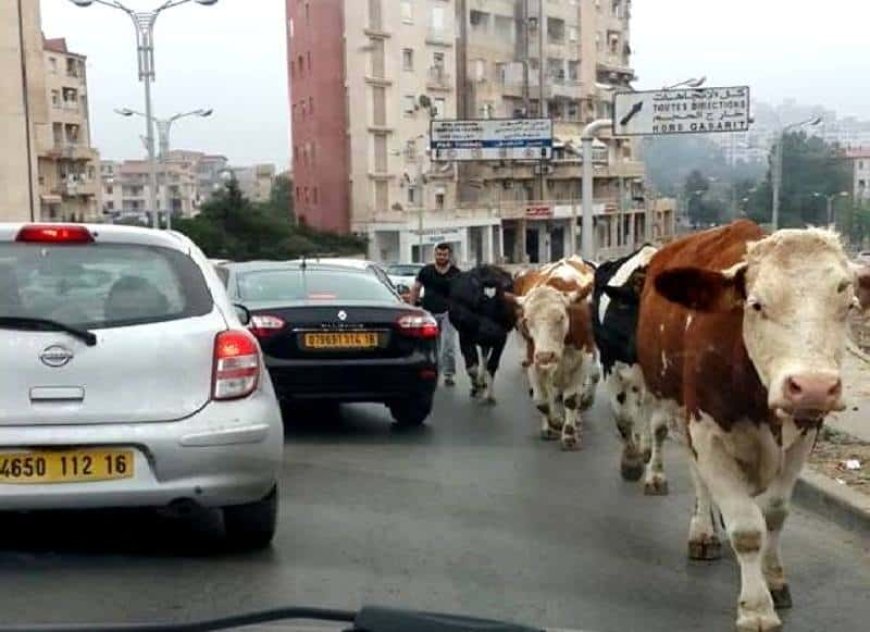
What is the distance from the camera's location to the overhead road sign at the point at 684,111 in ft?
72.9

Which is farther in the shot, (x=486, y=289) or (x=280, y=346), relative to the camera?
(x=486, y=289)

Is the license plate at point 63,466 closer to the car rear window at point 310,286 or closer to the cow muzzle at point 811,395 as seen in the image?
the cow muzzle at point 811,395

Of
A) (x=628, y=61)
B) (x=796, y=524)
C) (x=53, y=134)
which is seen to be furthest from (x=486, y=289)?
(x=628, y=61)

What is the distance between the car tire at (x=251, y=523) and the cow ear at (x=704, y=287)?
90.6 inches

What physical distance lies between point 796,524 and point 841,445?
244 cm

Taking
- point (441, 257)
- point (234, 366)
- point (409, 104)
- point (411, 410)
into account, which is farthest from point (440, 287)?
point (409, 104)

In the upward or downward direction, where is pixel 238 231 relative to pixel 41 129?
downward

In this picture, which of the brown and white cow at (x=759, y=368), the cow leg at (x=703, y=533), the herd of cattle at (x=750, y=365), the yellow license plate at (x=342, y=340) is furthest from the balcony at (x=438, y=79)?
the brown and white cow at (x=759, y=368)

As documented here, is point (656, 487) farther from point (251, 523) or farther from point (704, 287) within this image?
point (704, 287)

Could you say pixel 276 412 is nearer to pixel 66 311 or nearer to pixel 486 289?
pixel 66 311

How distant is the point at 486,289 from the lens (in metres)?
14.3

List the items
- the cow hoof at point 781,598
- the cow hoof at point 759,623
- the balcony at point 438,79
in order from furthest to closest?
the balcony at point 438,79 → the cow hoof at point 781,598 → the cow hoof at point 759,623

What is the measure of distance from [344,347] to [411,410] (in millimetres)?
1153

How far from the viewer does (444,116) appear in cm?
8325
